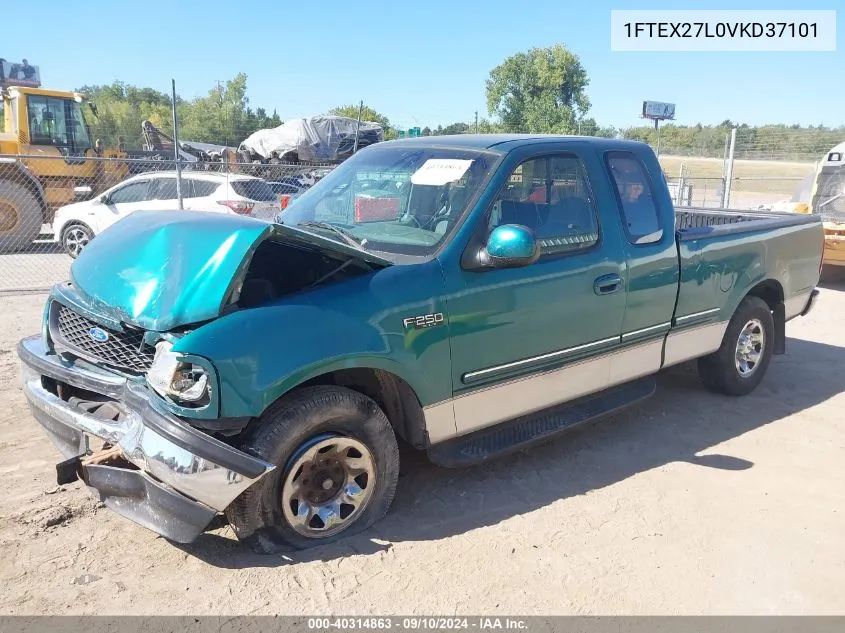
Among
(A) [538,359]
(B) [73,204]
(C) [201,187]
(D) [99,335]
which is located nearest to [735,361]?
(A) [538,359]

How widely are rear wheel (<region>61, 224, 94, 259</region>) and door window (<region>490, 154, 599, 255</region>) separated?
400 inches

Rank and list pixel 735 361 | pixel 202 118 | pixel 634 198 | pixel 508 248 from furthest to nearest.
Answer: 1. pixel 202 118
2. pixel 735 361
3. pixel 634 198
4. pixel 508 248

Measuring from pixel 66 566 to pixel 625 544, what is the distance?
8.73 ft

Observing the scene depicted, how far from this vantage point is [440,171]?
4.05m

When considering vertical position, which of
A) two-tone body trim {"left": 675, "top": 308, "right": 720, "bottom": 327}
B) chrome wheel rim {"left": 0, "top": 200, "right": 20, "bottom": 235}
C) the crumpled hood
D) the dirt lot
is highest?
chrome wheel rim {"left": 0, "top": 200, "right": 20, "bottom": 235}

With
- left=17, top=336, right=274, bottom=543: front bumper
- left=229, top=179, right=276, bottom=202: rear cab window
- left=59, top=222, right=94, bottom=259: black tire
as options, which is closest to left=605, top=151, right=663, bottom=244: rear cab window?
left=17, top=336, right=274, bottom=543: front bumper

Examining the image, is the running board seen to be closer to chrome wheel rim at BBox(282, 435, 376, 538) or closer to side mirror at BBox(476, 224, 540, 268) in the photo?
chrome wheel rim at BBox(282, 435, 376, 538)

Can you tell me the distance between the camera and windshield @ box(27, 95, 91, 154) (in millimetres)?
14906

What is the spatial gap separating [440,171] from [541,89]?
4682 cm

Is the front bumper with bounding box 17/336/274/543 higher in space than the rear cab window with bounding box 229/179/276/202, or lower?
lower

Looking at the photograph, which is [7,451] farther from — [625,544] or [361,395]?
[625,544]

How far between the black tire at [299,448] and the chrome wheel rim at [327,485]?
0.07 ft

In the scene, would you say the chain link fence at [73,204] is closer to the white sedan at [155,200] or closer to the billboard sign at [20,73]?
the white sedan at [155,200]

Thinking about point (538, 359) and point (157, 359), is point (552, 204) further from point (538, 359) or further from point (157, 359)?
point (157, 359)
